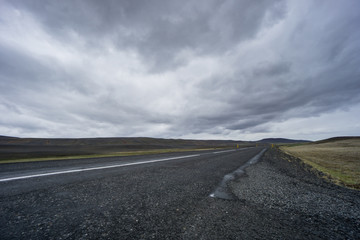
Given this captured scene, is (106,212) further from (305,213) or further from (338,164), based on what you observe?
(338,164)

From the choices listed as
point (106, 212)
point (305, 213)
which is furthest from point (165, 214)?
point (305, 213)

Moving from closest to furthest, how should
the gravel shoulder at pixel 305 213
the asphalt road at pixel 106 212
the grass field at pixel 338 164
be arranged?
the asphalt road at pixel 106 212 → the gravel shoulder at pixel 305 213 → the grass field at pixel 338 164

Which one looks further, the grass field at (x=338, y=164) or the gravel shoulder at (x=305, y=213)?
the grass field at (x=338, y=164)

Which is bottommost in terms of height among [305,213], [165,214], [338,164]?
[338,164]

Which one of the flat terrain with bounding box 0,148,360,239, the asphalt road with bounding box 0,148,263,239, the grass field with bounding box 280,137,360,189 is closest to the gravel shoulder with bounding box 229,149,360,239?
the flat terrain with bounding box 0,148,360,239

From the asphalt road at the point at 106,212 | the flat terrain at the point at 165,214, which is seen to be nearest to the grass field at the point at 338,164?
the flat terrain at the point at 165,214

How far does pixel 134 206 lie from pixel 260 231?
224 cm

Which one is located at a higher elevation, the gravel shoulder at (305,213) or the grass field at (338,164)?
the gravel shoulder at (305,213)

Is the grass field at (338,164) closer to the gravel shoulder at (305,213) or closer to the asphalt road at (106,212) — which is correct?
the gravel shoulder at (305,213)

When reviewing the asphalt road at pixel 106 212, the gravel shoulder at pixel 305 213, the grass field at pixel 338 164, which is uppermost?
the asphalt road at pixel 106 212

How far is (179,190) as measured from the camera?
4.12 metres

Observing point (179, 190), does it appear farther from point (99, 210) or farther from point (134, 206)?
point (99, 210)

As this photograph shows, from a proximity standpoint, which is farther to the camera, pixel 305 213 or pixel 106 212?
pixel 305 213

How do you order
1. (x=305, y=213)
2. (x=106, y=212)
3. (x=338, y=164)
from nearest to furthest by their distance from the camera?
(x=106, y=212)
(x=305, y=213)
(x=338, y=164)
